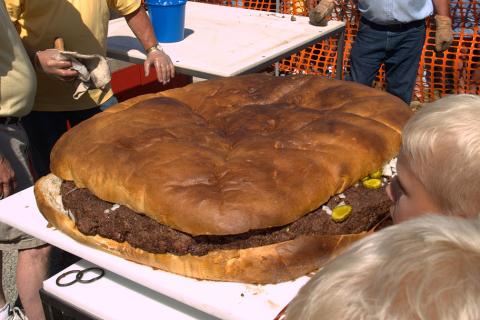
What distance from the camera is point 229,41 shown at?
3949 millimetres

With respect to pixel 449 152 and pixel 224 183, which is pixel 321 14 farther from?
pixel 449 152

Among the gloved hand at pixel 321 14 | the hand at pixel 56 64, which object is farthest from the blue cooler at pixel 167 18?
the hand at pixel 56 64

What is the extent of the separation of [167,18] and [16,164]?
61.7 inches

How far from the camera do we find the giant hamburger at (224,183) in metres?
1.79

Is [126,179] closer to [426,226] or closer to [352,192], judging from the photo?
[352,192]

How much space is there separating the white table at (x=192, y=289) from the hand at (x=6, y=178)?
0.52m

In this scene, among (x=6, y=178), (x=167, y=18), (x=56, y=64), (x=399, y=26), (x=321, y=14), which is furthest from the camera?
(x=399, y=26)

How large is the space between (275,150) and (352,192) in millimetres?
293

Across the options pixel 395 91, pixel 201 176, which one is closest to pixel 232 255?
pixel 201 176

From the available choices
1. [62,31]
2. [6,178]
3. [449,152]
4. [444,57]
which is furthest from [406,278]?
[444,57]

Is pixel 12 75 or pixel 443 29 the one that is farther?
pixel 443 29

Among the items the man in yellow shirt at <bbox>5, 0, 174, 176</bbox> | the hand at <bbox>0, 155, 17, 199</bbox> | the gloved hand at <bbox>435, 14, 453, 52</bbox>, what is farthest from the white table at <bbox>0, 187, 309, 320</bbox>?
the gloved hand at <bbox>435, 14, 453, 52</bbox>

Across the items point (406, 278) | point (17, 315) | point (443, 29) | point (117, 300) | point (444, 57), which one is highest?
point (406, 278)

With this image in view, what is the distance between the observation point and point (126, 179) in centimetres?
191
